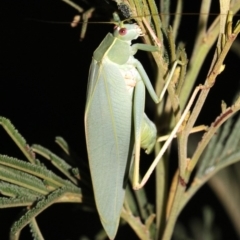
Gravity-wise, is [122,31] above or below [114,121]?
above

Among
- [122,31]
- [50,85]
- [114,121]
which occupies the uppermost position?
[122,31]

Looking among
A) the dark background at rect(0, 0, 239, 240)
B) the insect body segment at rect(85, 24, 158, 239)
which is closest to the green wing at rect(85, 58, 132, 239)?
the insect body segment at rect(85, 24, 158, 239)

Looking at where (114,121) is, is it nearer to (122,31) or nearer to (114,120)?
(114,120)

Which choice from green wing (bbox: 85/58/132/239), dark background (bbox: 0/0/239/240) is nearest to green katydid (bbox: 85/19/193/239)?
green wing (bbox: 85/58/132/239)

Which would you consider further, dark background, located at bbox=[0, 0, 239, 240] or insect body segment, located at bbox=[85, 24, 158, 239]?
dark background, located at bbox=[0, 0, 239, 240]

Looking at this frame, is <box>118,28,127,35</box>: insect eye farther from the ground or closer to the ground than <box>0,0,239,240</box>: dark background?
farther from the ground

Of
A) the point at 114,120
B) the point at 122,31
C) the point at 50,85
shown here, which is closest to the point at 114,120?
the point at 114,120

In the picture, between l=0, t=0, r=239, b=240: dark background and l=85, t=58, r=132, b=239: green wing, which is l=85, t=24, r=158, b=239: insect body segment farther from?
l=0, t=0, r=239, b=240: dark background

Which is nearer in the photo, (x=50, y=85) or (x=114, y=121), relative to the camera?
(x=114, y=121)

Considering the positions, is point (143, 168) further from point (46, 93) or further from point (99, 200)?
point (99, 200)
